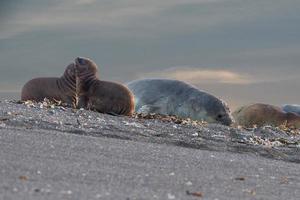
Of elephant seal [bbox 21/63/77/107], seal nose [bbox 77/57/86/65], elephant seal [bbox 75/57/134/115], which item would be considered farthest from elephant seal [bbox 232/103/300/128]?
elephant seal [bbox 21/63/77/107]

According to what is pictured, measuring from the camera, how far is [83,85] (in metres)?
13.0

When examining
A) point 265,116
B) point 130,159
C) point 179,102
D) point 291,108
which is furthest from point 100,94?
point 291,108

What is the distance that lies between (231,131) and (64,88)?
3775mm

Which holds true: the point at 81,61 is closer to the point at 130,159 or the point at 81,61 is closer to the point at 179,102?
the point at 179,102

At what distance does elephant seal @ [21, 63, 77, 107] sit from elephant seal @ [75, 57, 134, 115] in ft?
0.56

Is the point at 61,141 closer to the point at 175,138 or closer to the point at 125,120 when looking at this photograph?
the point at 175,138

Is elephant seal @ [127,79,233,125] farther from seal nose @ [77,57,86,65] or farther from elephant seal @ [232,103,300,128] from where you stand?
seal nose @ [77,57,86,65]

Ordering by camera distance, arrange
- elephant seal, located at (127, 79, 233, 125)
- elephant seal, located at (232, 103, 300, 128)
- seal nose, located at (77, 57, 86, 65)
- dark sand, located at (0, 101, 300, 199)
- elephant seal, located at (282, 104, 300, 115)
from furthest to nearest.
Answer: elephant seal, located at (282, 104, 300, 115)
elephant seal, located at (232, 103, 300, 128)
elephant seal, located at (127, 79, 233, 125)
seal nose, located at (77, 57, 86, 65)
dark sand, located at (0, 101, 300, 199)

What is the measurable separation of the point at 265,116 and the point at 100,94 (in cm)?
485

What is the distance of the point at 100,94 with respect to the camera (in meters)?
12.6

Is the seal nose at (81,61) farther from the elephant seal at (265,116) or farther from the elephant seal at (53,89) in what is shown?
the elephant seal at (265,116)

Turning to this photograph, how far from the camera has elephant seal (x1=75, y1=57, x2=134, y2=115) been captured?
12.3 metres

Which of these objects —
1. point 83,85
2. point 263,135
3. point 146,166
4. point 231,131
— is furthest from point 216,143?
point 83,85

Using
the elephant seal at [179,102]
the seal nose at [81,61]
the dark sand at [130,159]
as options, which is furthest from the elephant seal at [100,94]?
the elephant seal at [179,102]
